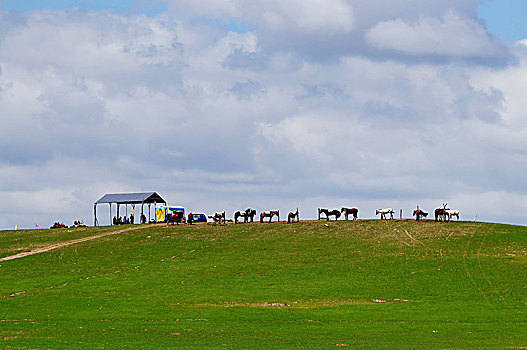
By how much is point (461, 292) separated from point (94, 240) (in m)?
55.2

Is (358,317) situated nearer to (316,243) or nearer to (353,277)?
(353,277)

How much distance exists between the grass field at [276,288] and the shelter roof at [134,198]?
19.2m

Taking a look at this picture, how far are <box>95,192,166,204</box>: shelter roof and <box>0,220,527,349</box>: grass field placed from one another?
1924 centimetres

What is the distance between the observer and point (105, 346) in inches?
1421

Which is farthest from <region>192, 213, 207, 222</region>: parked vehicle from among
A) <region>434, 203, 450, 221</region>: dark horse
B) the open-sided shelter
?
<region>434, 203, 450, 221</region>: dark horse

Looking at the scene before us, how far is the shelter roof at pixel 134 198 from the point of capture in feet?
394

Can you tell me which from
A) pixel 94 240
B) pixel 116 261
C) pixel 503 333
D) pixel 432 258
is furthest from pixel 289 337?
pixel 94 240

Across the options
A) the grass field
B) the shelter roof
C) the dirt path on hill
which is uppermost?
the shelter roof

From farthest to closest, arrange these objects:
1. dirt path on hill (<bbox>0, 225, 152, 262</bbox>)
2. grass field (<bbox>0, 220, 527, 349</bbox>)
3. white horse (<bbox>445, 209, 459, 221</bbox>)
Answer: white horse (<bbox>445, 209, 459, 221</bbox>), dirt path on hill (<bbox>0, 225, 152, 262</bbox>), grass field (<bbox>0, 220, 527, 349</bbox>)

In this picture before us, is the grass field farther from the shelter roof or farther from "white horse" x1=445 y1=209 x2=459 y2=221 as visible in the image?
the shelter roof

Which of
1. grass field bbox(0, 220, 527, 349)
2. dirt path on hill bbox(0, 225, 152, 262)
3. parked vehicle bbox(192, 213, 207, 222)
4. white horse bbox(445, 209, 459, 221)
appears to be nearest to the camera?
grass field bbox(0, 220, 527, 349)

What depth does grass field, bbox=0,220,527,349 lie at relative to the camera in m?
40.2

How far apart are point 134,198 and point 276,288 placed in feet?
217

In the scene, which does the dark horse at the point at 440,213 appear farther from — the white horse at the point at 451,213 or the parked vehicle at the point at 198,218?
the parked vehicle at the point at 198,218
